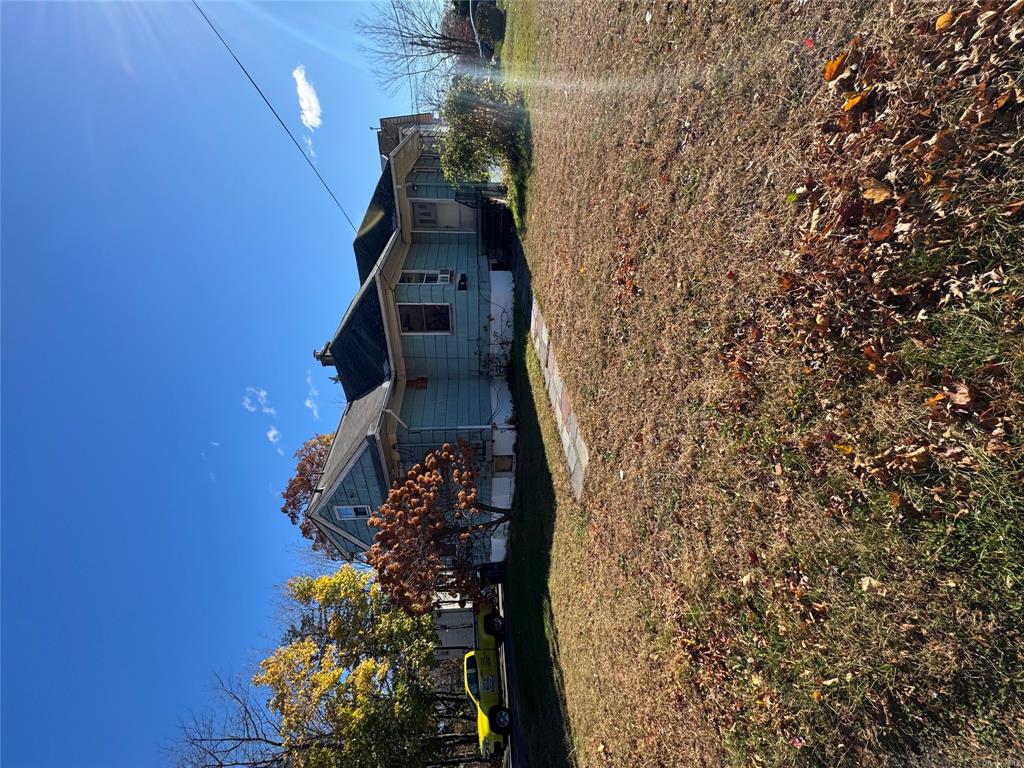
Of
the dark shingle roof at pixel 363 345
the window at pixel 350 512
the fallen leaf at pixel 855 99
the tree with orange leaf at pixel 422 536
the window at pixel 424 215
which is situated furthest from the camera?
the window at pixel 424 215

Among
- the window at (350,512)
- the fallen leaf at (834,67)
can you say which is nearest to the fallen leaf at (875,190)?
the fallen leaf at (834,67)

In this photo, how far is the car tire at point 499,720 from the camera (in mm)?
13263

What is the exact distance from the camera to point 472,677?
14109mm

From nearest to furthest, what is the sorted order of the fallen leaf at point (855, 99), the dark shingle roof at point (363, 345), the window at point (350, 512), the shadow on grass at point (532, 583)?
the fallen leaf at point (855, 99) < the shadow on grass at point (532, 583) < the dark shingle roof at point (363, 345) < the window at point (350, 512)

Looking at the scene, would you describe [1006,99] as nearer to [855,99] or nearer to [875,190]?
[875,190]

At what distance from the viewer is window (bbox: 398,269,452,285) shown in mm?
14648

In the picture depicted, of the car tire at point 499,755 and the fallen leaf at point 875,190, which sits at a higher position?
the fallen leaf at point 875,190

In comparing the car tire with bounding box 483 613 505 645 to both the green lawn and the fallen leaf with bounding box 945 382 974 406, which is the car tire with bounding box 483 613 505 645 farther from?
the fallen leaf with bounding box 945 382 974 406

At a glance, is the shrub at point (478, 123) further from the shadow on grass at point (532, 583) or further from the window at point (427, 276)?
the shadow on grass at point (532, 583)

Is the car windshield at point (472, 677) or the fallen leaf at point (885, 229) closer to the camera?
the fallen leaf at point (885, 229)

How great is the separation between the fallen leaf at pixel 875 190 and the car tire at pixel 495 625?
49.3ft

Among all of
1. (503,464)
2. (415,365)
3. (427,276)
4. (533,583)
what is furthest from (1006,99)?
(415,365)

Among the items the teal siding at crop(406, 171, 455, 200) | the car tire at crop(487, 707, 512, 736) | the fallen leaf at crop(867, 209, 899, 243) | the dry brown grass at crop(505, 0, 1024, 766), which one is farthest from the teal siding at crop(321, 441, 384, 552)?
the fallen leaf at crop(867, 209, 899, 243)

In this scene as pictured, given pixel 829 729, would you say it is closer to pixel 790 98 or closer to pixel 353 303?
pixel 790 98
